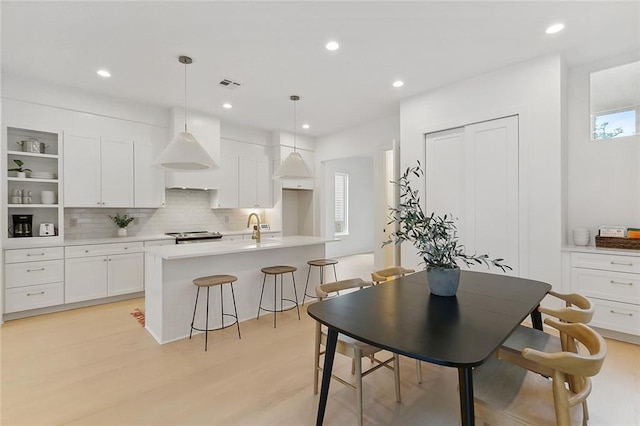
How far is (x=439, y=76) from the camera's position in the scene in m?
3.87

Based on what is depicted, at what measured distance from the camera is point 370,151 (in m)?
6.01

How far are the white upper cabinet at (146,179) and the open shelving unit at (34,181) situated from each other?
3.03 ft

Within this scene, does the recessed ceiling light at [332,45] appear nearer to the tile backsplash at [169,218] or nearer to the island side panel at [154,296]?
the island side panel at [154,296]

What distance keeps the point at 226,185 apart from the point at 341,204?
380 cm

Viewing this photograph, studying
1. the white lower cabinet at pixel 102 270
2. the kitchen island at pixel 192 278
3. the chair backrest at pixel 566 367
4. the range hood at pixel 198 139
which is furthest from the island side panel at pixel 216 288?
the chair backrest at pixel 566 367

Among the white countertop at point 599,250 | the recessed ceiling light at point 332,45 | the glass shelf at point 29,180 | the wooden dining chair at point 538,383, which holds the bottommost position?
the wooden dining chair at point 538,383

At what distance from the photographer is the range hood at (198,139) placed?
4.98 metres

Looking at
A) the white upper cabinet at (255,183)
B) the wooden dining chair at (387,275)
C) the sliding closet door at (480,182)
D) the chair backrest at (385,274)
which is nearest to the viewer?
the wooden dining chair at (387,275)

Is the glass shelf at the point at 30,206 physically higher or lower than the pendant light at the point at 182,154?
lower

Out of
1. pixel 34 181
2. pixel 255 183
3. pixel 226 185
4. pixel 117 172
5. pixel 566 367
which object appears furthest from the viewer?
pixel 255 183

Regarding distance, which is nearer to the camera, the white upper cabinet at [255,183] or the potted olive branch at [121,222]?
the potted olive branch at [121,222]

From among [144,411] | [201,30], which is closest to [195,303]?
[144,411]

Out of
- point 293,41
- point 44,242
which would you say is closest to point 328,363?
point 293,41

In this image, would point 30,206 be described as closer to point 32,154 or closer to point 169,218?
point 32,154
